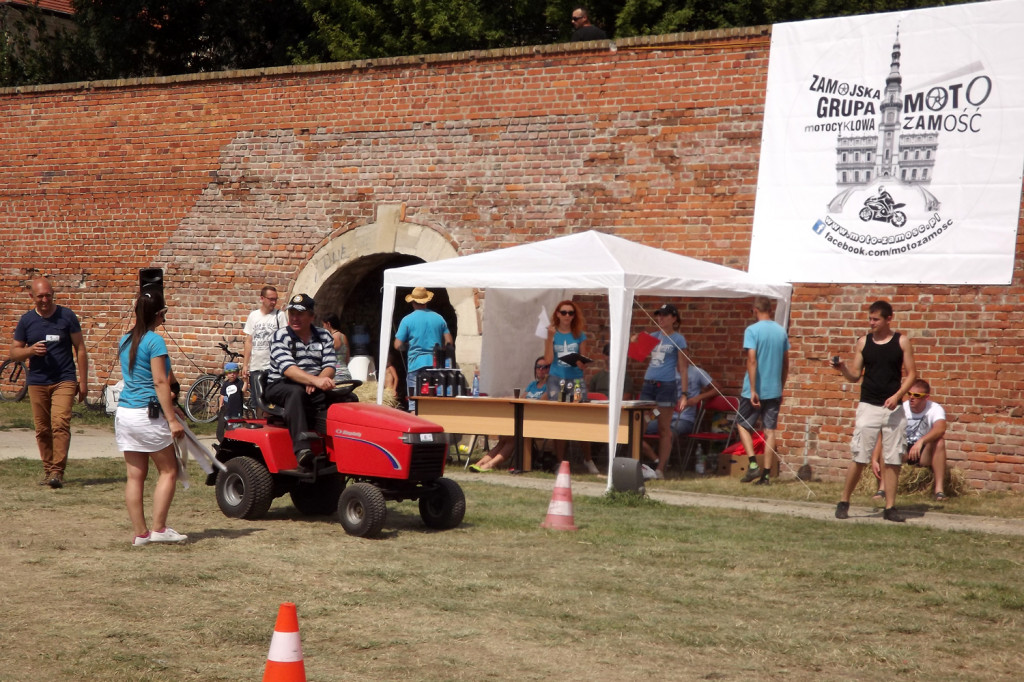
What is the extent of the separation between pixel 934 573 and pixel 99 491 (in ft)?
21.3

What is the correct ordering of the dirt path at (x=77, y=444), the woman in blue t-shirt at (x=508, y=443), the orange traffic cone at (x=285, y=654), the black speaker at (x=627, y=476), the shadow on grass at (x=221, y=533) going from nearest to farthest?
the orange traffic cone at (x=285, y=654) < the shadow on grass at (x=221, y=533) < the black speaker at (x=627, y=476) < the dirt path at (x=77, y=444) < the woman in blue t-shirt at (x=508, y=443)

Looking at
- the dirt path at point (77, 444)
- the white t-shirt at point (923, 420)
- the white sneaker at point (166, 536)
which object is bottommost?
Answer: the dirt path at point (77, 444)

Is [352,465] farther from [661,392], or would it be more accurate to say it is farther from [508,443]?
[661,392]

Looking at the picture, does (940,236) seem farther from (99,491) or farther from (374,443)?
(99,491)

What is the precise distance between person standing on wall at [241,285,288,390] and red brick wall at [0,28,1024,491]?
2.23 m

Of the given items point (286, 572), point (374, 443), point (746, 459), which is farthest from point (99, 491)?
point (746, 459)

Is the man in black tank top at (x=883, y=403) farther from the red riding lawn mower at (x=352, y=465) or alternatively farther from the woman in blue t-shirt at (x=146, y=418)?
the woman in blue t-shirt at (x=146, y=418)

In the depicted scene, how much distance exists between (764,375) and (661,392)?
1155 mm

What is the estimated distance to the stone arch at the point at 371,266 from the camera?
14.0m

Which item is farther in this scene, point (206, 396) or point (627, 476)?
point (206, 396)

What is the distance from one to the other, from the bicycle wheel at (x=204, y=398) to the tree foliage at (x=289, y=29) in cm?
1029

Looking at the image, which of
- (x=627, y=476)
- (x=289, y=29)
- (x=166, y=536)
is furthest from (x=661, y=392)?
(x=289, y=29)

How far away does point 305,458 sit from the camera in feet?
26.7

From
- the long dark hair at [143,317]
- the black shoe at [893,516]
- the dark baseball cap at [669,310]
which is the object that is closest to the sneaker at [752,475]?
the dark baseball cap at [669,310]
